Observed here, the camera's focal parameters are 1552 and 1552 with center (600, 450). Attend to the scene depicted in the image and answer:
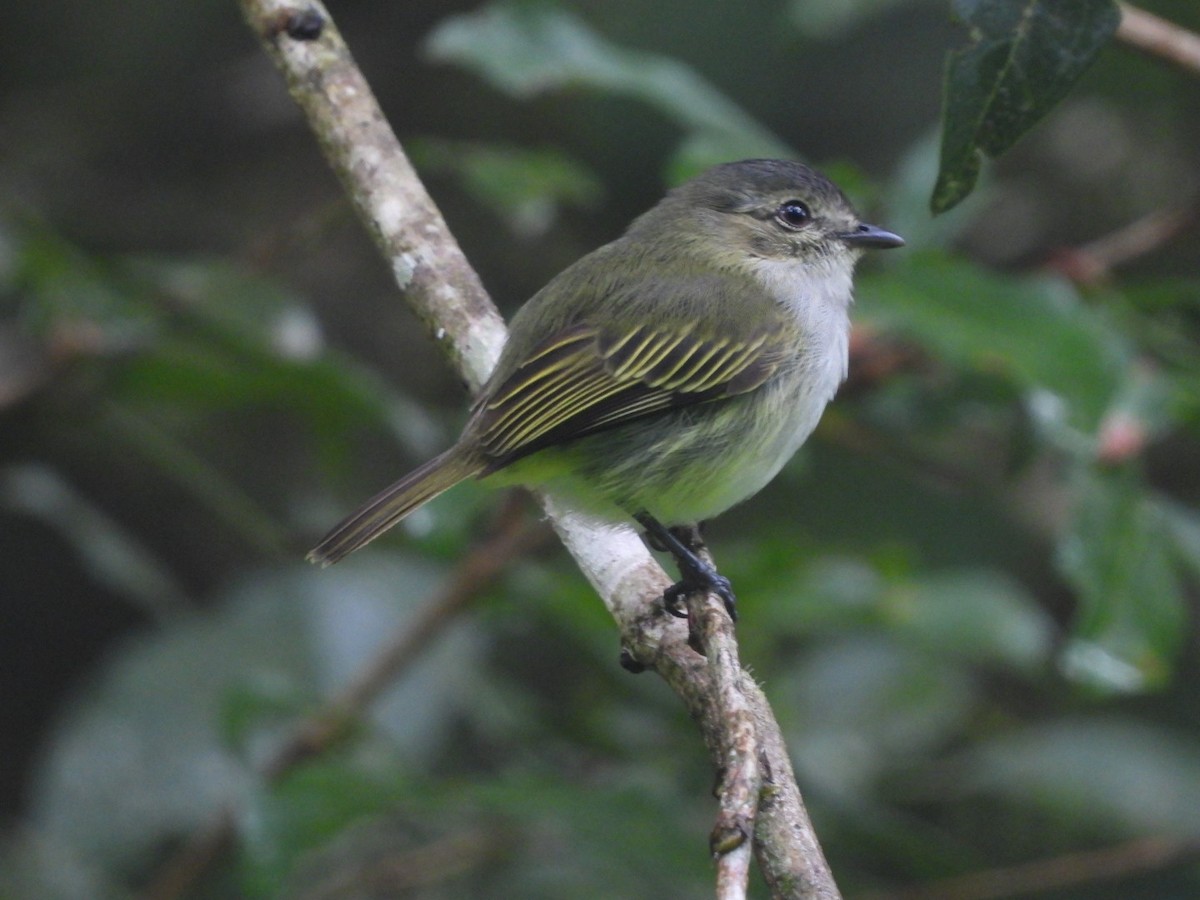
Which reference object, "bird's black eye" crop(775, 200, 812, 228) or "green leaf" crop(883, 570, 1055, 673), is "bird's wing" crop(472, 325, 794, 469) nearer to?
"bird's black eye" crop(775, 200, 812, 228)

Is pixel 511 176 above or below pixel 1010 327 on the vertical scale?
above

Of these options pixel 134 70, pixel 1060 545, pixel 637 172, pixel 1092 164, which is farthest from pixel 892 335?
pixel 134 70

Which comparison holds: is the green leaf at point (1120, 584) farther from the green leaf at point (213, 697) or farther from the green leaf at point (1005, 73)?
the green leaf at point (213, 697)

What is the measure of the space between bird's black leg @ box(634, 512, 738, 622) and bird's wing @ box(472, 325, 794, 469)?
0.23m

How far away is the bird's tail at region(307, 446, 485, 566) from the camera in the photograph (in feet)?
9.19

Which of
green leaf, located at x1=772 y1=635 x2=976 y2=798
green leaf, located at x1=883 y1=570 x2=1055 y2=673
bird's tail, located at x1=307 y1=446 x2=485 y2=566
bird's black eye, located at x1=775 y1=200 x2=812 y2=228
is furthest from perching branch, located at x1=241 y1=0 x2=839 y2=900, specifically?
green leaf, located at x1=772 y1=635 x2=976 y2=798

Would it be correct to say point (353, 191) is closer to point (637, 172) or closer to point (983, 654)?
point (983, 654)

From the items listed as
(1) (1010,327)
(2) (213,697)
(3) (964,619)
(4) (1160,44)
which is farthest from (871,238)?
(2) (213,697)

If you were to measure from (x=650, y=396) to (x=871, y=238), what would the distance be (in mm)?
887

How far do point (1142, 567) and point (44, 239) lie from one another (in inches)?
103

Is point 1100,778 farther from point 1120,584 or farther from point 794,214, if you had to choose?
point 794,214

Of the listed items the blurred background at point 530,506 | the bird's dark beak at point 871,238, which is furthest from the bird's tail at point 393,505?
the bird's dark beak at point 871,238

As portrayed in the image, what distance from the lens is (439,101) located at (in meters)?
6.18

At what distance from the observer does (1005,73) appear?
2344mm
